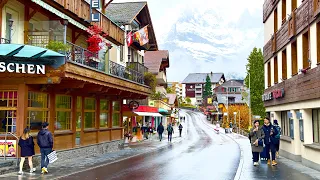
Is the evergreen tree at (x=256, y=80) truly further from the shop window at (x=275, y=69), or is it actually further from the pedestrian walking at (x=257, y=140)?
the pedestrian walking at (x=257, y=140)

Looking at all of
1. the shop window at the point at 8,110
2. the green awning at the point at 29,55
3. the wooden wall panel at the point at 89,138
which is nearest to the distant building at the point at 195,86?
the wooden wall panel at the point at 89,138

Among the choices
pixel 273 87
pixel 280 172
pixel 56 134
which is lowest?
pixel 280 172

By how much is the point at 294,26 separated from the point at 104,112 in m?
12.3

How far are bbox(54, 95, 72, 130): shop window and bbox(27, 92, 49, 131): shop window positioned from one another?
1.08 meters

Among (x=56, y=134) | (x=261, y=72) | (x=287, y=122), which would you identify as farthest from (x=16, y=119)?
(x=261, y=72)

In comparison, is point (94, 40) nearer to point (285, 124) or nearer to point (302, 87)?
point (302, 87)

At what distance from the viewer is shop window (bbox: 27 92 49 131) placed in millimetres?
15722

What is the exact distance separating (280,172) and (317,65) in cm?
392

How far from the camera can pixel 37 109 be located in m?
16.1

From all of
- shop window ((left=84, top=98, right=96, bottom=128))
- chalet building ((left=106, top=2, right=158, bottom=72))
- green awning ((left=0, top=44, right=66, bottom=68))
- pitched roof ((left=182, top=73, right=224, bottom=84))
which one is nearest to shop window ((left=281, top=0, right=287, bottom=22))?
shop window ((left=84, top=98, right=96, bottom=128))

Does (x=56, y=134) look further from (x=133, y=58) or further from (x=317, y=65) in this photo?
(x=133, y=58)

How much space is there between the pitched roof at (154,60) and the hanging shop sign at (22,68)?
125 feet

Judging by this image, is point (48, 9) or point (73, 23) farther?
point (73, 23)

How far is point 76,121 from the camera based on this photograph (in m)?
20.1
